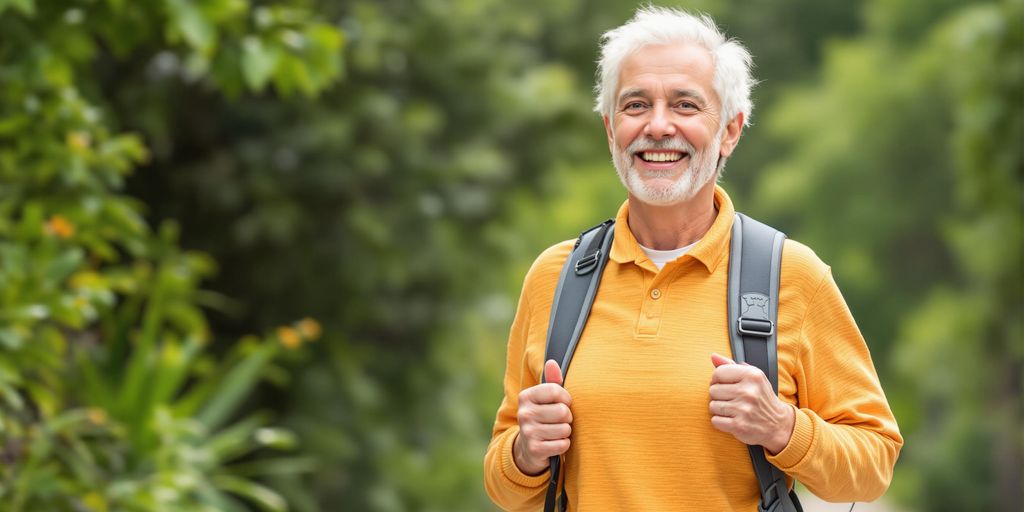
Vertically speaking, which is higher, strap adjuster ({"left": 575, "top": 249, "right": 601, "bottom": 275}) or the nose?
the nose

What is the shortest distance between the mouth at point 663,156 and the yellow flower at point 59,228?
2.93 m

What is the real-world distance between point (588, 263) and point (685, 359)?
31 cm

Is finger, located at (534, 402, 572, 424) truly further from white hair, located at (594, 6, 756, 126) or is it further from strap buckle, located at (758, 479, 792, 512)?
white hair, located at (594, 6, 756, 126)

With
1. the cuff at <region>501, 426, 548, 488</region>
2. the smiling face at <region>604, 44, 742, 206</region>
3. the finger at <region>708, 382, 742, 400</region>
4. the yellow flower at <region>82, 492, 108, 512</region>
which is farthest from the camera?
the yellow flower at <region>82, 492, 108, 512</region>

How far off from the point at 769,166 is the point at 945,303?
17.3 feet

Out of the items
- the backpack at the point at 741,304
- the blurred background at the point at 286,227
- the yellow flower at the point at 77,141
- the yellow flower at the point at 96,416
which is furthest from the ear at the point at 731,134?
the yellow flower at the point at 96,416

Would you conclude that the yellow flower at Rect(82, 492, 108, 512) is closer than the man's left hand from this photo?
No

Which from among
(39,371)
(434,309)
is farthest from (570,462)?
(434,309)

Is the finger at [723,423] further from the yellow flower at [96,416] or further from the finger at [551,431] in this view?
the yellow flower at [96,416]

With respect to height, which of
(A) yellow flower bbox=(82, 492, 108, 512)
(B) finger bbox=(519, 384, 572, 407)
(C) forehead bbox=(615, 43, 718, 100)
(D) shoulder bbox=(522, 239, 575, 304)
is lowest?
→ (B) finger bbox=(519, 384, 572, 407)

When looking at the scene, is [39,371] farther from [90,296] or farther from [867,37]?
[867,37]

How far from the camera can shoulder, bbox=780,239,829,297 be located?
8.23ft

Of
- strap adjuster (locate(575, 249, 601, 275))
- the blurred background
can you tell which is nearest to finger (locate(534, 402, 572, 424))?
strap adjuster (locate(575, 249, 601, 275))

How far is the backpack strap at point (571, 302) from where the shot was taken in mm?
2578
